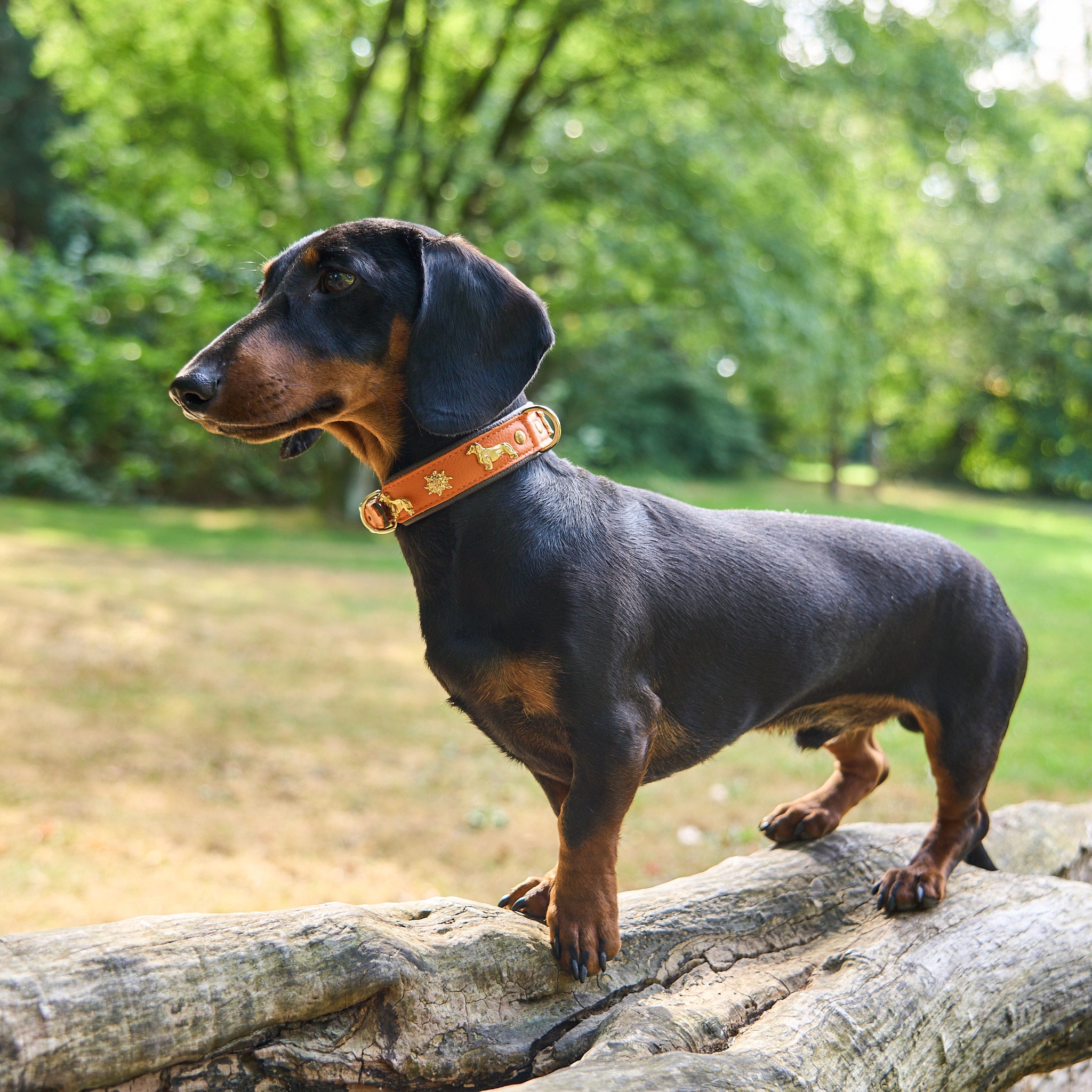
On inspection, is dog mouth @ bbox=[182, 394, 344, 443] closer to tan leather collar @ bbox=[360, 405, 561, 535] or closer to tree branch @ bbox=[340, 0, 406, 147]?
tan leather collar @ bbox=[360, 405, 561, 535]

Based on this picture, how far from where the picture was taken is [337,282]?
7.64 feet

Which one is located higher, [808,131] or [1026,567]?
[808,131]

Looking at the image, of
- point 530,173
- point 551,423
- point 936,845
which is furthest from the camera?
point 530,173

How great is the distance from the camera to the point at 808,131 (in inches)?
558

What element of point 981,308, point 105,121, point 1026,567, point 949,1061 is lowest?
point 1026,567

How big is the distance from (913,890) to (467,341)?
7.31 ft

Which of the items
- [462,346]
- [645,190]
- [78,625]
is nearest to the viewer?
[462,346]

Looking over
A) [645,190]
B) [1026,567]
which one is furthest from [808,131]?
[1026,567]

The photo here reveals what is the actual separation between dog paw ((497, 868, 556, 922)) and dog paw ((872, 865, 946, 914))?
1.11m

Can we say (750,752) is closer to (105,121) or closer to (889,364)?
(105,121)

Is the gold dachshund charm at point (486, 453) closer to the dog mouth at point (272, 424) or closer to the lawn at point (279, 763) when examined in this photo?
the dog mouth at point (272, 424)

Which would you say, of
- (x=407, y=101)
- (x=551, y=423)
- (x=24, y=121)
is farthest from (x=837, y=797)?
(x=24, y=121)

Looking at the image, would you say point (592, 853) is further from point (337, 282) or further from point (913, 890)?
point (337, 282)

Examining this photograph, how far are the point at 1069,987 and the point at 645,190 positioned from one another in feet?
42.3
